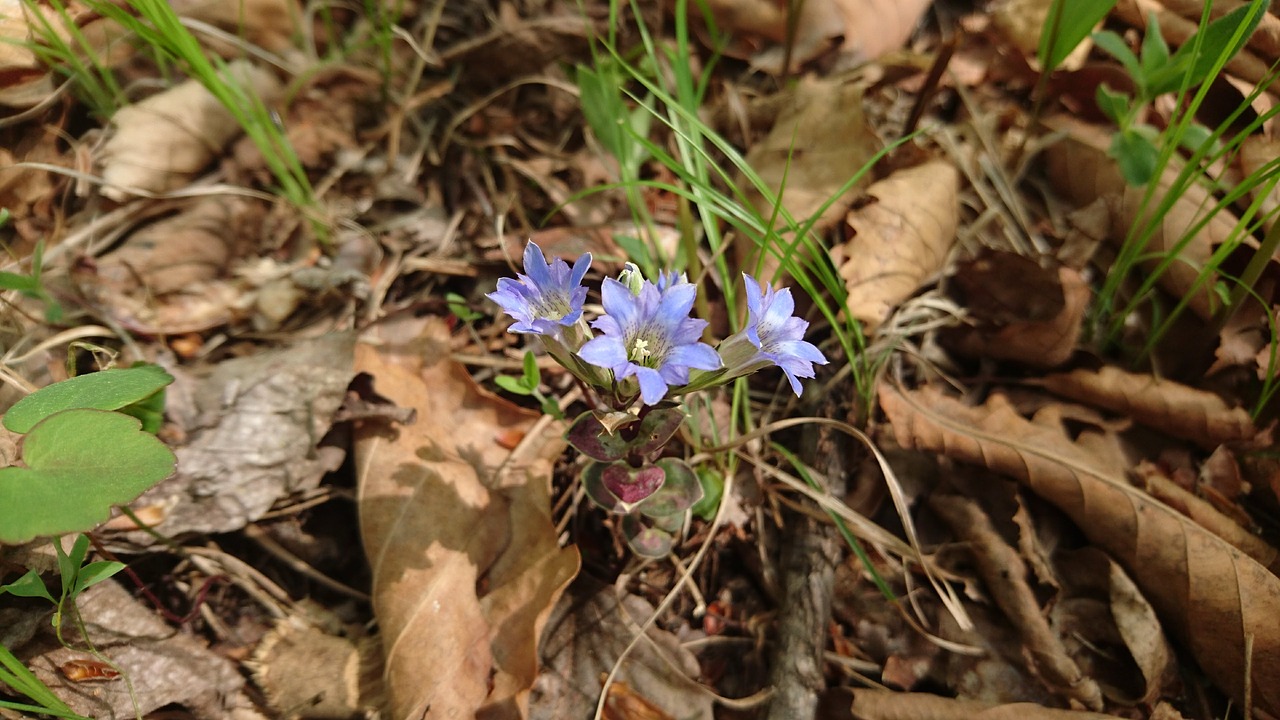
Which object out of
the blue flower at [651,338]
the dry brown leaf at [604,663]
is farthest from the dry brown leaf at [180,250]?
the blue flower at [651,338]

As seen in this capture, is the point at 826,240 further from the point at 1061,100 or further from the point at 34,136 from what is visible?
the point at 34,136

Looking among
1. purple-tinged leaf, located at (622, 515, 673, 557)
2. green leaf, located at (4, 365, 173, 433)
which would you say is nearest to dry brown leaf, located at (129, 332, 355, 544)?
green leaf, located at (4, 365, 173, 433)

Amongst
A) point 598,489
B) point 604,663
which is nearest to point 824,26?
point 598,489

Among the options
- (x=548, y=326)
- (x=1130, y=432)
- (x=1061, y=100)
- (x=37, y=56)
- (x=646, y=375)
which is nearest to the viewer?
(x=646, y=375)

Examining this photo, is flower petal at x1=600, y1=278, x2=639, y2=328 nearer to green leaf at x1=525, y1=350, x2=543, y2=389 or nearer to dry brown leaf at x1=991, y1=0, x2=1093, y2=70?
green leaf at x1=525, y1=350, x2=543, y2=389

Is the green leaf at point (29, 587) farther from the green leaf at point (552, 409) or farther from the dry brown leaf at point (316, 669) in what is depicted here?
the green leaf at point (552, 409)

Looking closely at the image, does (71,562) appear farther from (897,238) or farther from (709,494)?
(897,238)

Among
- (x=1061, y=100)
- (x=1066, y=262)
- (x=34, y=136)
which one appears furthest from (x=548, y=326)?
(x=1061, y=100)
